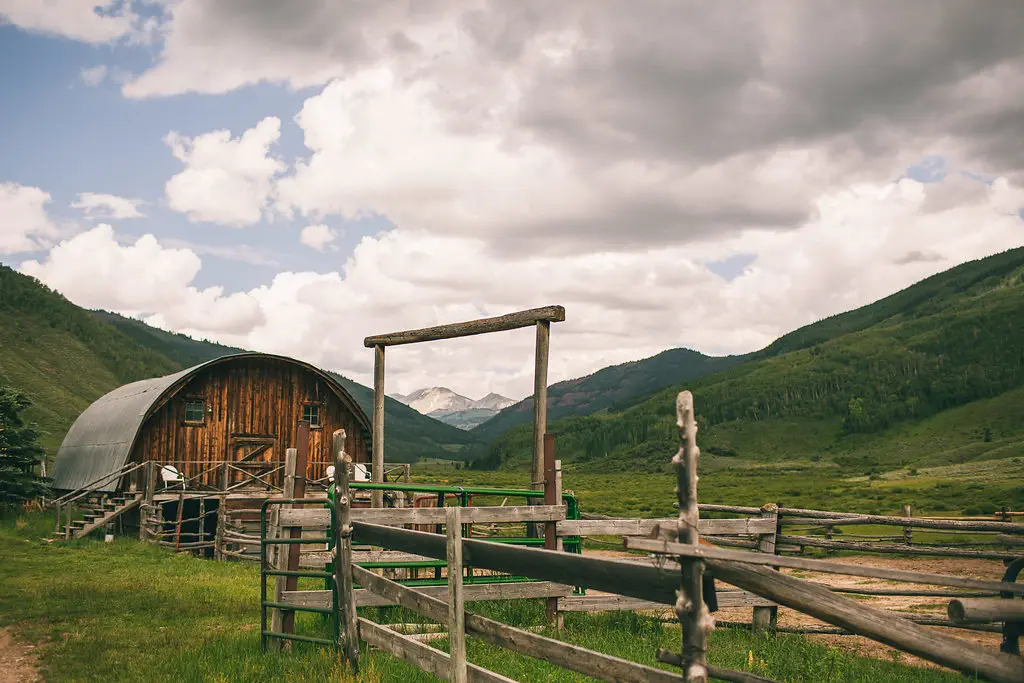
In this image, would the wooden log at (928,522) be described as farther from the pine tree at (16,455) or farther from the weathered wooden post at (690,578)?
the pine tree at (16,455)

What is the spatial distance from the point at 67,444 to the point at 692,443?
40381 millimetres

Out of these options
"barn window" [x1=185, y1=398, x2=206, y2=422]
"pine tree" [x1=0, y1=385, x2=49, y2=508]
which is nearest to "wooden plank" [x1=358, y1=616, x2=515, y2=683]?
"barn window" [x1=185, y1=398, x2=206, y2=422]

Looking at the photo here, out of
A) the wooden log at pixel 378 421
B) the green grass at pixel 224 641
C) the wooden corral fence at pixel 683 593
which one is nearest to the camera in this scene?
the wooden corral fence at pixel 683 593

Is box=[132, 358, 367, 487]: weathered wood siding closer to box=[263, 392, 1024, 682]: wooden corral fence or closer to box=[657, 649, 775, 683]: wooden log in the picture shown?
box=[263, 392, 1024, 682]: wooden corral fence

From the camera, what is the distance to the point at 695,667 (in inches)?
174

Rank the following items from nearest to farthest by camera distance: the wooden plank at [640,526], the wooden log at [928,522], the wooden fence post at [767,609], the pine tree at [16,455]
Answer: the wooden plank at [640,526] → the wooden fence post at [767,609] → the wooden log at [928,522] → the pine tree at [16,455]

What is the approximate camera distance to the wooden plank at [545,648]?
4863 mm

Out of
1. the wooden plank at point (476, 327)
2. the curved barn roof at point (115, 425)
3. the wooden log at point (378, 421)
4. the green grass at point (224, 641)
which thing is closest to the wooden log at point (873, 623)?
the green grass at point (224, 641)

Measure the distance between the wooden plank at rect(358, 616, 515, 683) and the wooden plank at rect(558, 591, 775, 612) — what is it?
152 inches

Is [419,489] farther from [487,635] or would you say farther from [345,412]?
[345,412]

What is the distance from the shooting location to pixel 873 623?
161 inches

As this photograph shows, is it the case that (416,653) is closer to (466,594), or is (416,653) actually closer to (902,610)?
(466,594)

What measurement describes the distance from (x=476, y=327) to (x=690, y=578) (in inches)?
449

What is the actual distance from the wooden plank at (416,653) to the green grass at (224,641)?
8.3 inches
